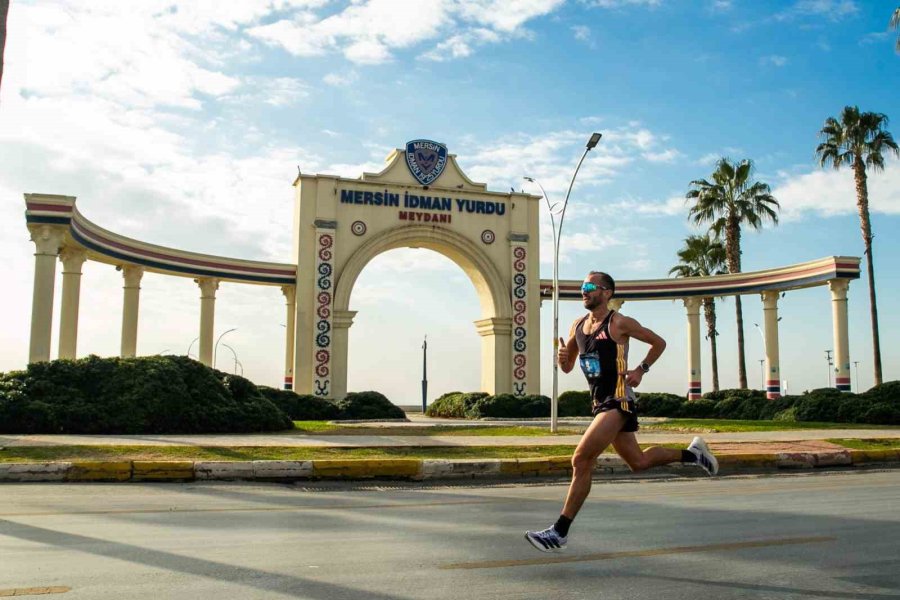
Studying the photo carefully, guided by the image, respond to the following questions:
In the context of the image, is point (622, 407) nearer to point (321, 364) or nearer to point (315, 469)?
point (315, 469)

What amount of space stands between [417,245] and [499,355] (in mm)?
5844

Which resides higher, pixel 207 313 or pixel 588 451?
pixel 207 313

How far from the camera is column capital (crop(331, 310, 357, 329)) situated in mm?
33250

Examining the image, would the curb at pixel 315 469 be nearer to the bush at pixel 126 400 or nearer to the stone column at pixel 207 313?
the bush at pixel 126 400

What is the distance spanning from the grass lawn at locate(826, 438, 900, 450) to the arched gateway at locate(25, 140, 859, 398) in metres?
15.8

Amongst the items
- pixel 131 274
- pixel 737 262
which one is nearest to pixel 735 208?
pixel 737 262

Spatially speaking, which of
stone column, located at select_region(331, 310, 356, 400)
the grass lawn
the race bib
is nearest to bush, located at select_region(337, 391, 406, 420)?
stone column, located at select_region(331, 310, 356, 400)

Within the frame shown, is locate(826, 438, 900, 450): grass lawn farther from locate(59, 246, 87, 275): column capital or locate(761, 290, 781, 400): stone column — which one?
locate(59, 246, 87, 275): column capital

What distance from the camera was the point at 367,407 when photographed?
28.7 m

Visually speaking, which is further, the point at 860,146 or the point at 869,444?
the point at 860,146

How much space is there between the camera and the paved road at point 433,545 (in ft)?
15.4

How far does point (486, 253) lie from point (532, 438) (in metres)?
19.0

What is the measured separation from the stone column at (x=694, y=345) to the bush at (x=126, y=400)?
25.7 m

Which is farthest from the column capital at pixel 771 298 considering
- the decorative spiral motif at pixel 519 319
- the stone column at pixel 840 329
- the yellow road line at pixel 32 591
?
the yellow road line at pixel 32 591
